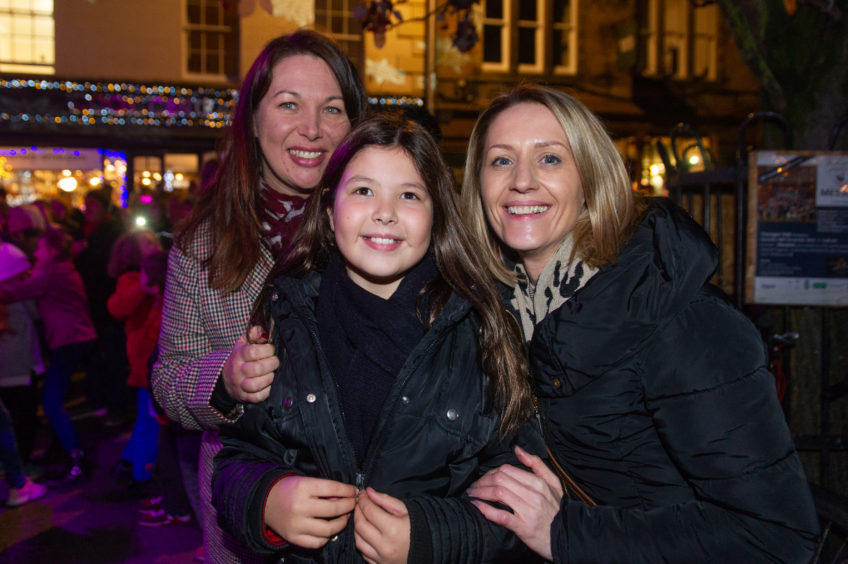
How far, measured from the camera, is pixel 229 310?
7.25 feet

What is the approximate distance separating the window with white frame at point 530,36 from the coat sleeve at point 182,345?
41.0 ft

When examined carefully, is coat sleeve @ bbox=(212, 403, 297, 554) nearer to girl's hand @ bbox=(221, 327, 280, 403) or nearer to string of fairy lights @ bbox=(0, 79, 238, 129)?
girl's hand @ bbox=(221, 327, 280, 403)

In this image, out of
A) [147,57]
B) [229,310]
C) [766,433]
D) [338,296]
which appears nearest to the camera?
[766,433]

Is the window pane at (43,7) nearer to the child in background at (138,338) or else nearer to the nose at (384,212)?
the child in background at (138,338)

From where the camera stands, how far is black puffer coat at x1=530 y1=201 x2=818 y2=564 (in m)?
1.53

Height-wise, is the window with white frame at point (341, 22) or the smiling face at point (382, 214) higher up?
the window with white frame at point (341, 22)

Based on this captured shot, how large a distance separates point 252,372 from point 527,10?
A: 13897 millimetres

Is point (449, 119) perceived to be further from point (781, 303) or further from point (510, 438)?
point (510, 438)

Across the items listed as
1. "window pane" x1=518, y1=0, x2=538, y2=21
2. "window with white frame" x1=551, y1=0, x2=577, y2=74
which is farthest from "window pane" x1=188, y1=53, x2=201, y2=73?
"window with white frame" x1=551, y1=0, x2=577, y2=74

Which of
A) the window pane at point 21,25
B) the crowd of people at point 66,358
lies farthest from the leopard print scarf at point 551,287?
the window pane at point 21,25

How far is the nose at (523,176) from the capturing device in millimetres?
2014

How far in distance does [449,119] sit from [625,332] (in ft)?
39.5

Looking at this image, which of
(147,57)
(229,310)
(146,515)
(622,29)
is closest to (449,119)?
(622,29)

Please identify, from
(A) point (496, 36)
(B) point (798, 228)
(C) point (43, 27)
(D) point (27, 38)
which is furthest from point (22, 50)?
(B) point (798, 228)
